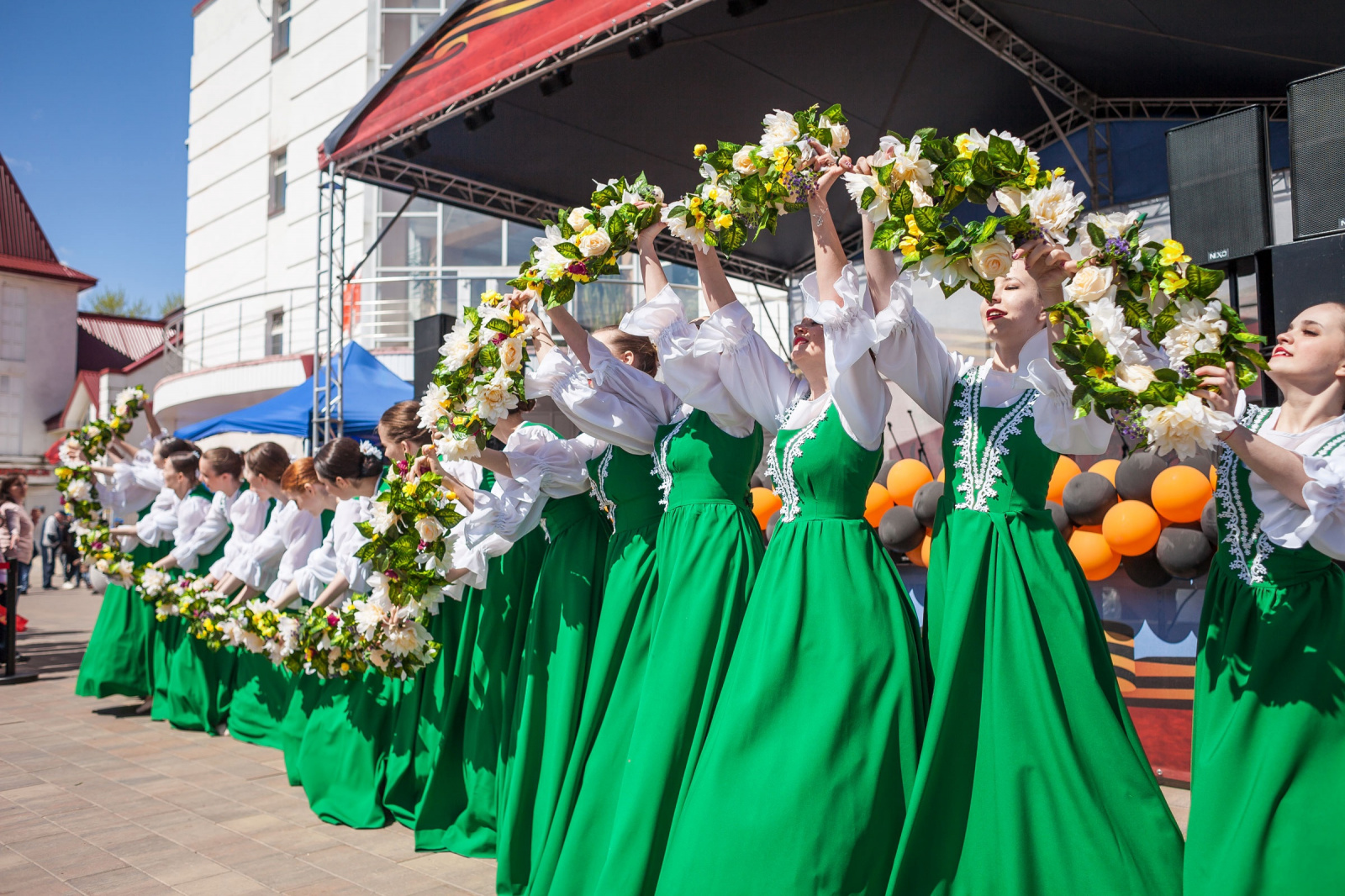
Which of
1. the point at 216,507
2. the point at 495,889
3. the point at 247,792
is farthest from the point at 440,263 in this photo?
the point at 495,889

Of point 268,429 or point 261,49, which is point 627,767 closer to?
point 268,429

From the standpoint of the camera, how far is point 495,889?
3.38 m

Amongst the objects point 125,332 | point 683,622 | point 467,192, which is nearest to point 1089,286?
point 683,622

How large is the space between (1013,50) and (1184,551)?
426 cm

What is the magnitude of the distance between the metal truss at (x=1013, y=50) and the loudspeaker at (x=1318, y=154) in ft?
7.92

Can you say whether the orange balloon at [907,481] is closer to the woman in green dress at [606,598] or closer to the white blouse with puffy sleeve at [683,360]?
the woman in green dress at [606,598]

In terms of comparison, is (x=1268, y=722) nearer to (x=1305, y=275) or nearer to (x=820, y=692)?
(x=820, y=692)

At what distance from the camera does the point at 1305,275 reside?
408cm

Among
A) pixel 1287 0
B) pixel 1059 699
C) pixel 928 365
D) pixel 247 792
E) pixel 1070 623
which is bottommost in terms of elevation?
pixel 247 792

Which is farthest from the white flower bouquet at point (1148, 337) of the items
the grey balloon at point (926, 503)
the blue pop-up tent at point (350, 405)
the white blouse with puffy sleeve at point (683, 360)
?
the blue pop-up tent at point (350, 405)

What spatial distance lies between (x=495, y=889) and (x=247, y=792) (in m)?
1.99

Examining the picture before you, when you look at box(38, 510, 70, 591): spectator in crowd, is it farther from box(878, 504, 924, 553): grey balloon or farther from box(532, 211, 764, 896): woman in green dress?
box(532, 211, 764, 896): woman in green dress

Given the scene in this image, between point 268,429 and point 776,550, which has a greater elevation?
point 268,429

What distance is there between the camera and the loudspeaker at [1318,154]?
4.12 meters
